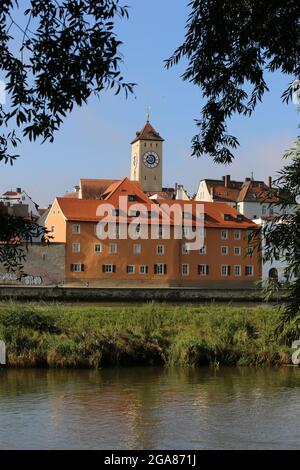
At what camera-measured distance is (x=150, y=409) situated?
14.1 metres

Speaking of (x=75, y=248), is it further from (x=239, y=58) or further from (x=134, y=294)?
(x=239, y=58)

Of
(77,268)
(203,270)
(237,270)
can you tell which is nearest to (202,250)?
(203,270)

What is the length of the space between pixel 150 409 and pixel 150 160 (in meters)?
106

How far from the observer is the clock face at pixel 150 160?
387ft

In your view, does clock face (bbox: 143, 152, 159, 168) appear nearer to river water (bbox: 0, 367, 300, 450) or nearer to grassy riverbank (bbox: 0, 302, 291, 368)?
grassy riverbank (bbox: 0, 302, 291, 368)

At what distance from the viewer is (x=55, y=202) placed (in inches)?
2803

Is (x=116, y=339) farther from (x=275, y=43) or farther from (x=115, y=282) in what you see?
(x=115, y=282)

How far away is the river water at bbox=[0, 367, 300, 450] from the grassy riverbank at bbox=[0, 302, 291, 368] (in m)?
0.79

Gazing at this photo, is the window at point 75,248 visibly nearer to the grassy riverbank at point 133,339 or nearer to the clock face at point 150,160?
the grassy riverbank at point 133,339

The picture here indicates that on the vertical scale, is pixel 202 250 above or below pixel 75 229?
below

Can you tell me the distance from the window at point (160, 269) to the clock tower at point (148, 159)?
49073 millimetres
